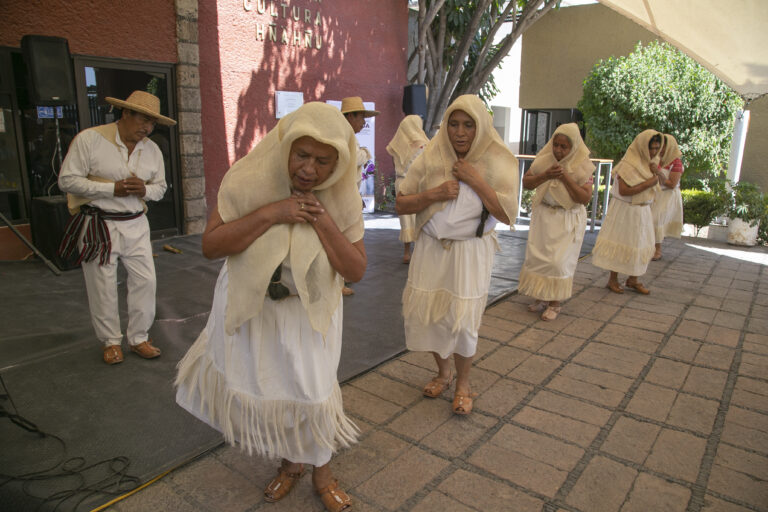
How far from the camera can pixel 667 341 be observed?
4395mm

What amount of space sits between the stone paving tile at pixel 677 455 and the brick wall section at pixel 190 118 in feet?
22.5

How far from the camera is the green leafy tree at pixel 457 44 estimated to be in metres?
10.9

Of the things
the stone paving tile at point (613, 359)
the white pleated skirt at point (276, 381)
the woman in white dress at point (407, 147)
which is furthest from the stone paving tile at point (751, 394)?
the woman in white dress at point (407, 147)

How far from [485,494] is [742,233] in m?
8.41

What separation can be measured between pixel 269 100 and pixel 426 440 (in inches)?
285

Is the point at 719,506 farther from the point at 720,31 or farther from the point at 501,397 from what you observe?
the point at 720,31

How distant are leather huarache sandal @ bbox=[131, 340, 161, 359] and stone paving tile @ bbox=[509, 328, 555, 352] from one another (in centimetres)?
266

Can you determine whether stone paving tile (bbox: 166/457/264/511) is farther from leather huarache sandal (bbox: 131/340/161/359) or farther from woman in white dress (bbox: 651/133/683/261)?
woman in white dress (bbox: 651/133/683/261)

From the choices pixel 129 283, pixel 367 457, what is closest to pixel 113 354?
pixel 129 283

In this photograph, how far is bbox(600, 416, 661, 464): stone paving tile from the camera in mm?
2764

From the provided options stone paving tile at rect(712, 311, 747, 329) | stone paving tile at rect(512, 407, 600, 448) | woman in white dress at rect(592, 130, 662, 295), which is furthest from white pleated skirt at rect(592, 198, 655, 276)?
stone paving tile at rect(512, 407, 600, 448)

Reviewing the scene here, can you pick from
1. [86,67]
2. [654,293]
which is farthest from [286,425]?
[86,67]

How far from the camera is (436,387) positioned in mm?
3324

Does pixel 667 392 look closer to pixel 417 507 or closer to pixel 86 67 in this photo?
pixel 417 507
